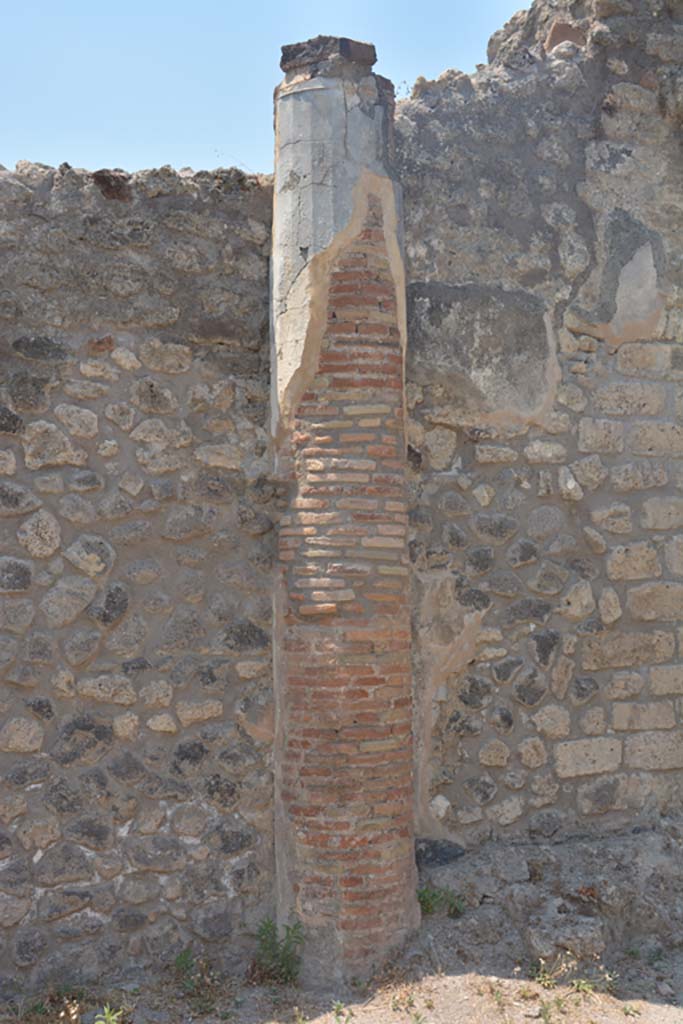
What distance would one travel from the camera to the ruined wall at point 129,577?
416cm

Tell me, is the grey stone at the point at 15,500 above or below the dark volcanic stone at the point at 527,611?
above

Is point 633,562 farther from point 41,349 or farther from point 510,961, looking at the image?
point 41,349

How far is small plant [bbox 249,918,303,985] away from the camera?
13.8 feet

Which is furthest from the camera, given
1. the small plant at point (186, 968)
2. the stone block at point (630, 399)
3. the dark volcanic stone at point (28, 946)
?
the stone block at point (630, 399)

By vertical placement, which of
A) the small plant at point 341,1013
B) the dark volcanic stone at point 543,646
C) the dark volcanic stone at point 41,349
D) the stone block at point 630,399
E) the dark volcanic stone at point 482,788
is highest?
the dark volcanic stone at point 41,349

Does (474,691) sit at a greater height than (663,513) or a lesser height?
lesser

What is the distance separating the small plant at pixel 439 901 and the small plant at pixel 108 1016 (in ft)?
4.36

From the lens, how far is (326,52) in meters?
4.55

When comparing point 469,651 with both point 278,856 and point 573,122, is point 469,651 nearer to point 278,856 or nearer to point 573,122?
point 278,856

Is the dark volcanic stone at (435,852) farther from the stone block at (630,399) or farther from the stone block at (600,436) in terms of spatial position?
the stone block at (630,399)

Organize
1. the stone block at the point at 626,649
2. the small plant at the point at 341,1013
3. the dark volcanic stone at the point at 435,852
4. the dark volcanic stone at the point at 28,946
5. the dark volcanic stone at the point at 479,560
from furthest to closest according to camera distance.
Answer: the stone block at the point at 626,649 → the dark volcanic stone at the point at 479,560 → the dark volcanic stone at the point at 435,852 → the dark volcanic stone at the point at 28,946 → the small plant at the point at 341,1013

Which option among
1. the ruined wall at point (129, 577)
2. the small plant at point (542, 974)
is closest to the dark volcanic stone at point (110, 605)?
the ruined wall at point (129, 577)

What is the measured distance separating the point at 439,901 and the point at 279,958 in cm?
73

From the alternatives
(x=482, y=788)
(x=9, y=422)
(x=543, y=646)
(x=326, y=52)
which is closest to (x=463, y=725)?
(x=482, y=788)
